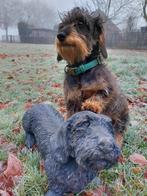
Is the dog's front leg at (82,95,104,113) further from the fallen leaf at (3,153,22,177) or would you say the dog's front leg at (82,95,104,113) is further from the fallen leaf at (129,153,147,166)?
the fallen leaf at (3,153,22,177)

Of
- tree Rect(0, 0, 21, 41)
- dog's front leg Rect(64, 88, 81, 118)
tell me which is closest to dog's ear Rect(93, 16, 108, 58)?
dog's front leg Rect(64, 88, 81, 118)

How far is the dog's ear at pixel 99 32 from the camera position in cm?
347

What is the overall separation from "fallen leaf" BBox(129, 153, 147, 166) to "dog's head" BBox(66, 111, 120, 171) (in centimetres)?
125

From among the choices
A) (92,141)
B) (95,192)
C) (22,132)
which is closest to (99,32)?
(22,132)

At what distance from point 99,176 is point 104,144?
1.17m

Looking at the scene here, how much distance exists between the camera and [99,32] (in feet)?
11.5

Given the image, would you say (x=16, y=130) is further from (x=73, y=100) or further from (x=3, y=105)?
(x=3, y=105)

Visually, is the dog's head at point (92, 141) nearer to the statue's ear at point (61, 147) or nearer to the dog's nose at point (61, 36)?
the statue's ear at point (61, 147)

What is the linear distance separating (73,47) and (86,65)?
29 cm

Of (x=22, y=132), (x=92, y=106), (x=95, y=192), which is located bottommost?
(x=95, y=192)

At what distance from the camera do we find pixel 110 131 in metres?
2.21

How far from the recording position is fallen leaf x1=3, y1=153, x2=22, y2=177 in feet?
9.94

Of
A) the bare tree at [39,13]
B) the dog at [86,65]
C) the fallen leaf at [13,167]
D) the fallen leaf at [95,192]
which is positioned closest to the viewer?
the fallen leaf at [95,192]

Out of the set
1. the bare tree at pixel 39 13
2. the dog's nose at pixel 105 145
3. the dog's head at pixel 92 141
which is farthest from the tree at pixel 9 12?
the dog's nose at pixel 105 145
